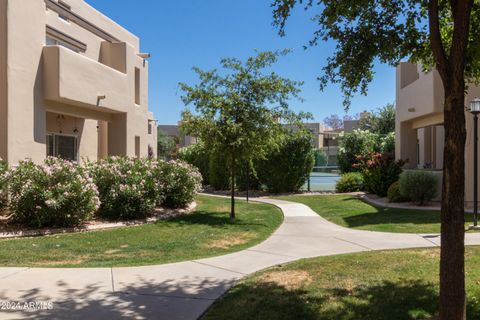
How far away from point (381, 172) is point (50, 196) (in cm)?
1263

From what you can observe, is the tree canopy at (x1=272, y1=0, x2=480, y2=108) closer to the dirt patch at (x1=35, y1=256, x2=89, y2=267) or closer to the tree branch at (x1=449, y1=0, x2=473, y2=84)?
the tree branch at (x1=449, y1=0, x2=473, y2=84)

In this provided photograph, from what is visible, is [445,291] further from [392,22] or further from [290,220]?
[290,220]

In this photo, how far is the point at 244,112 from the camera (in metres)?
12.5

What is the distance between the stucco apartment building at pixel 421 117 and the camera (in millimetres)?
14013

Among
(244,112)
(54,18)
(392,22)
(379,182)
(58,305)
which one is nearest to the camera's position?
(58,305)

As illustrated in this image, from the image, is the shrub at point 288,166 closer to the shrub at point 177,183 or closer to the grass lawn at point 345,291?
the shrub at point 177,183

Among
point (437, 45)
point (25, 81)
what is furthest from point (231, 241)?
point (25, 81)

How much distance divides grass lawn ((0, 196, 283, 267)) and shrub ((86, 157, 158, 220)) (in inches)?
28.4

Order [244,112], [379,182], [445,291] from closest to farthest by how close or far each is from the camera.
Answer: [445,291] < [244,112] < [379,182]

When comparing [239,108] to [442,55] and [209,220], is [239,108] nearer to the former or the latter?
[209,220]

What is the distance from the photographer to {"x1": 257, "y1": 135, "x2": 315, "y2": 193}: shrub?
2198 centimetres

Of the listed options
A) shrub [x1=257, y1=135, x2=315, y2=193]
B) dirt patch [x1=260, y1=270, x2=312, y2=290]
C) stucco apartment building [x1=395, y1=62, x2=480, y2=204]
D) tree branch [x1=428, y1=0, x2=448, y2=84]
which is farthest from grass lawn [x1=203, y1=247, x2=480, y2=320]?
shrub [x1=257, y1=135, x2=315, y2=193]

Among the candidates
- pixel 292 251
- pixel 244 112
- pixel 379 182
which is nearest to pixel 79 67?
pixel 244 112

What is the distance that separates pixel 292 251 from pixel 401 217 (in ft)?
17.3
